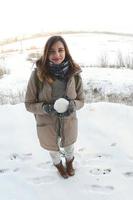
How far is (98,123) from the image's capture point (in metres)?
4.69

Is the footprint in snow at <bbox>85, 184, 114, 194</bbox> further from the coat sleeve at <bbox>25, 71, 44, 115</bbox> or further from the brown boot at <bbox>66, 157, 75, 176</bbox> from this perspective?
the coat sleeve at <bbox>25, 71, 44, 115</bbox>

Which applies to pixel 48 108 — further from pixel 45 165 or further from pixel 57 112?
pixel 45 165

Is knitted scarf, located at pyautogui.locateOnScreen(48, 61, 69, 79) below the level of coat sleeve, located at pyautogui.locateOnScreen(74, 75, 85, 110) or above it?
above

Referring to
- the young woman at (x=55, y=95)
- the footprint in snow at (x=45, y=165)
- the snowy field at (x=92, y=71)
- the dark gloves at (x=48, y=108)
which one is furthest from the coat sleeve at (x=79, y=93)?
the snowy field at (x=92, y=71)

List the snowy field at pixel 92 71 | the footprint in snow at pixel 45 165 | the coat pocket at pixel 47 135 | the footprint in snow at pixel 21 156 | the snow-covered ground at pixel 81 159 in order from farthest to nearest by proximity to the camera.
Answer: the snowy field at pixel 92 71, the footprint in snow at pixel 21 156, the footprint in snow at pixel 45 165, the snow-covered ground at pixel 81 159, the coat pocket at pixel 47 135

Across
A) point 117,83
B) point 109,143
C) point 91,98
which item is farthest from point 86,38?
point 109,143

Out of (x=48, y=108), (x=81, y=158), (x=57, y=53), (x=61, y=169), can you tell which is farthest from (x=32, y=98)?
(x=81, y=158)

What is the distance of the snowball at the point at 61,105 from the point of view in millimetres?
3238

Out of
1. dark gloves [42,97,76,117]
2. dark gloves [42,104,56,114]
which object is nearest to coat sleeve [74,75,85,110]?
dark gloves [42,97,76,117]

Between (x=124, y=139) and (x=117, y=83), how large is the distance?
299 cm

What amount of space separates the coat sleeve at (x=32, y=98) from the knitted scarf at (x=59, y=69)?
16 cm

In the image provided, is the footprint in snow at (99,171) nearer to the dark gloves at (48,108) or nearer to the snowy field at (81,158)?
the snowy field at (81,158)

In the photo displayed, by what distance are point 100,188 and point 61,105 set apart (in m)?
0.84

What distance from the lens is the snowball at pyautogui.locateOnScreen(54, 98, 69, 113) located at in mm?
3238
